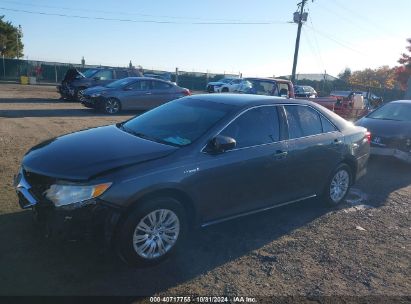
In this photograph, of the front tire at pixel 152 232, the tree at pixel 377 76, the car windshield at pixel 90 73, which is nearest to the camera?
the front tire at pixel 152 232

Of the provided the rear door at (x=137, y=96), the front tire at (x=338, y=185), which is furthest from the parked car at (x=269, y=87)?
Result: the front tire at (x=338, y=185)

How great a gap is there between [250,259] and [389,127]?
21.6 feet

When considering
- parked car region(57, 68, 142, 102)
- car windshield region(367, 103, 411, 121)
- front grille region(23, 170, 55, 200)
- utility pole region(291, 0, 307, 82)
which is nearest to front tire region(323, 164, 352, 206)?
front grille region(23, 170, 55, 200)

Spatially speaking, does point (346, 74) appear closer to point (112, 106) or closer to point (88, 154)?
point (112, 106)

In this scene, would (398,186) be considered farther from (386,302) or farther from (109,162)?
(109,162)

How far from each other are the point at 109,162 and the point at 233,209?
1564 millimetres

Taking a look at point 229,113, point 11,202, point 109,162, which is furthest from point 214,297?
point 11,202

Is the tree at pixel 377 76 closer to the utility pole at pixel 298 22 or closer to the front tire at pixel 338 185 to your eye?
the utility pole at pixel 298 22

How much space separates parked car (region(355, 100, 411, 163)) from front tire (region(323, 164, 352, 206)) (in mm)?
3179

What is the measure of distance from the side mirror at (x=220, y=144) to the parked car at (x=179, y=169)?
0.01 metres

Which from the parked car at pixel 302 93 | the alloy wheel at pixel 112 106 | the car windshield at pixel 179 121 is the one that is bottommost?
the alloy wheel at pixel 112 106

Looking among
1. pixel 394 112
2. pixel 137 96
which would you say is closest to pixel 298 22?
pixel 137 96

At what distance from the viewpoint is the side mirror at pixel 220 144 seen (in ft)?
13.9

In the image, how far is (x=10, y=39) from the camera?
52.4m
